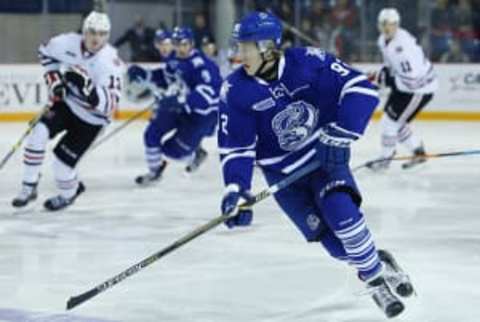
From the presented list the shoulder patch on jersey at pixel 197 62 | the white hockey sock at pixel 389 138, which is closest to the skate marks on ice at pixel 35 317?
the shoulder patch on jersey at pixel 197 62

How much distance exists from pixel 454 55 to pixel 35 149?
678cm

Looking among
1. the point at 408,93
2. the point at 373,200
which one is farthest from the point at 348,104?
the point at 408,93

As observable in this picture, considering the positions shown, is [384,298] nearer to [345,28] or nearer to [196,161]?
[196,161]

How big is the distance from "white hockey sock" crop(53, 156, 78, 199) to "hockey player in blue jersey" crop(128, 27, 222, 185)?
41.6 inches

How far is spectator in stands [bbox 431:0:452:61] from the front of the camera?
12031 mm

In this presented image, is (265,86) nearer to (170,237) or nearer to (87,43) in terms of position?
(170,237)

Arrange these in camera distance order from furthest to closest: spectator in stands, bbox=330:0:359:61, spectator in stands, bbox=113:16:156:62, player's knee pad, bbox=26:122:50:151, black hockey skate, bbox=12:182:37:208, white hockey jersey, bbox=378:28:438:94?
1. spectator in stands, bbox=330:0:359:61
2. spectator in stands, bbox=113:16:156:62
3. white hockey jersey, bbox=378:28:438:94
4. black hockey skate, bbox=12:182:37:208
5. player's knee pad, bbox=26:122:50:151

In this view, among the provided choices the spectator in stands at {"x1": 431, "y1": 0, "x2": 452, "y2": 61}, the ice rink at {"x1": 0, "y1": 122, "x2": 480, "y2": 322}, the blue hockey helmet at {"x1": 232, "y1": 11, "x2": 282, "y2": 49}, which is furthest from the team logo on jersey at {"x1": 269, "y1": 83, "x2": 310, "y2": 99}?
the spectator in stands at {"x1": 431, "y1": 0, "x2": 452, "y2": 61}

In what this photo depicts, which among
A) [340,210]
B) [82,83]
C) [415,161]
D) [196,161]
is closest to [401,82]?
[415,161]

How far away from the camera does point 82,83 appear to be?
577 centimetres

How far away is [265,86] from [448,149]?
218 inches

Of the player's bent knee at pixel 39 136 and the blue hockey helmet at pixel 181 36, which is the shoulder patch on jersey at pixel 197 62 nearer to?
the blue hockey helmet at pixel 181 36

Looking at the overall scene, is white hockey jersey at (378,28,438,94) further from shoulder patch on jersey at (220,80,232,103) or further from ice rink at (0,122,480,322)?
shoulder patch on jersey at (220,80,232,103)

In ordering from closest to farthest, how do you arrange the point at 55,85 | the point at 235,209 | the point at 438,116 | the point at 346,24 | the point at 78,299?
the point at 235,209, the point at 78,299, the point at 55,85, the point at 438,116, the point at 346,24
